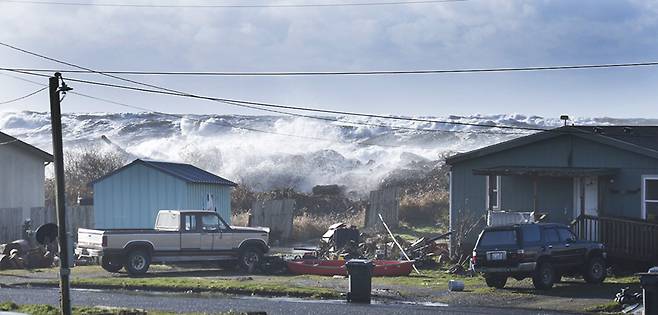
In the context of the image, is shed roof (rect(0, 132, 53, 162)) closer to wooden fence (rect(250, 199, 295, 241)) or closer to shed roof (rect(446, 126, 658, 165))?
wooden fence (rect(250, 199, 295, 241))

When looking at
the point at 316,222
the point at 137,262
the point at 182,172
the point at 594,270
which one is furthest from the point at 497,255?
the point at 316,222

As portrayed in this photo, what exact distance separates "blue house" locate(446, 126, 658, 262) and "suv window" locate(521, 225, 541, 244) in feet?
13.6

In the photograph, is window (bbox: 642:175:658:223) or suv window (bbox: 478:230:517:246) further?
window (bbox: 642:175:658:223)

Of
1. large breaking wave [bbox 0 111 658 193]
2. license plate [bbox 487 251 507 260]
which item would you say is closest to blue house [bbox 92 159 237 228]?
license plate [bbox 487 251 507 260]

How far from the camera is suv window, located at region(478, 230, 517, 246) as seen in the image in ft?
90.8

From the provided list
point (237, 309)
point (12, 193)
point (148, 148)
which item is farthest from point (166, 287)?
point (148, 148)

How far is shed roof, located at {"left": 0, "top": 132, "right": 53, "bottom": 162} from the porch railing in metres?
24.8

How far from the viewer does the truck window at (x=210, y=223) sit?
1367 inches

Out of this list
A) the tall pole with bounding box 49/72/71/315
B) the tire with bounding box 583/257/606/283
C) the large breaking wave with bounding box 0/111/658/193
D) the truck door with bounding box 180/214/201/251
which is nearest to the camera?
the tall pole with bounding box 49/72/71/315

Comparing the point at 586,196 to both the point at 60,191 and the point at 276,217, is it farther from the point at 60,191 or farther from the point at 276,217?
the point at 276,217

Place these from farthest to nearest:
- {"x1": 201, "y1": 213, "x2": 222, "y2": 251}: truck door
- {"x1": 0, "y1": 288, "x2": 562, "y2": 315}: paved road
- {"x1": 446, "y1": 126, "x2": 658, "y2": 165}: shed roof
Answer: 1. {"x1": 201, "y1": 213, "x2": 222, "y2": 251}: truck door
2. {"x1": 446, "y1": 126, "x2": 658, "y2": 165}: shed roof
3. {"x1": 0, "y1": 288, "x2": 562, "y2": 315}: paved road

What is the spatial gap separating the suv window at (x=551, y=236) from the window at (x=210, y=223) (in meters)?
11.3

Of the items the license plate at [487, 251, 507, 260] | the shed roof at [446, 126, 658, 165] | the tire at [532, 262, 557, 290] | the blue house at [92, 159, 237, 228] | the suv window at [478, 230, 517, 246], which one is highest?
the shed roof at [446, 126, 658, 165]

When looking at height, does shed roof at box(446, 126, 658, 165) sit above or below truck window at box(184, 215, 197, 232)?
above
